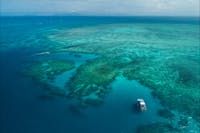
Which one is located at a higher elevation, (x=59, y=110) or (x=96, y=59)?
(x=96, y=59)

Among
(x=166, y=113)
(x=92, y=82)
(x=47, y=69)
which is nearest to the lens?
(x=166, y=113)

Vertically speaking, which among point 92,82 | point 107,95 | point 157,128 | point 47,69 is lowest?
point 157,128

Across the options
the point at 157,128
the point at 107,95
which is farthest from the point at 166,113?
the point at 107,95

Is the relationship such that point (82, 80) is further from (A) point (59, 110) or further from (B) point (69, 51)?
(B) point (69, 51)

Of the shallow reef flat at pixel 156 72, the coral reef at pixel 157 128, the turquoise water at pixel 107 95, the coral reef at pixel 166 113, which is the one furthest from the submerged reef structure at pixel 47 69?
the coral reef at pixel 166 113

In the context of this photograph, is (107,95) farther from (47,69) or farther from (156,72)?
(47,69)

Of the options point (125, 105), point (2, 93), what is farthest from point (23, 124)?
point (125, 105)

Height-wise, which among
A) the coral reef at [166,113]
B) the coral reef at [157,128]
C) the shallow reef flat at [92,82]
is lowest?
the coral reef at [157,128]

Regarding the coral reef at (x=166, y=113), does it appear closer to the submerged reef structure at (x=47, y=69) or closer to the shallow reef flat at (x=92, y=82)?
the shallow reef flat at (x=92, y=82)
